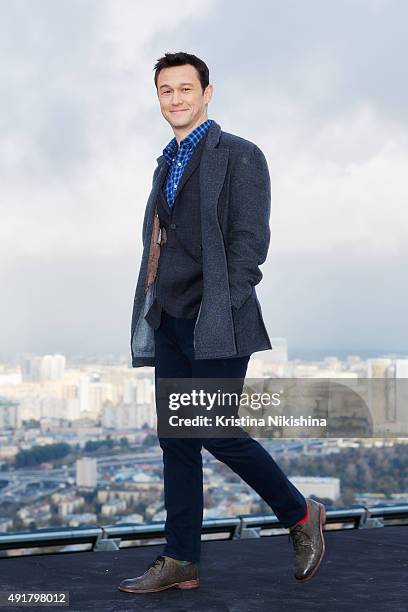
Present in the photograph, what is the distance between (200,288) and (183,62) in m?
0.60

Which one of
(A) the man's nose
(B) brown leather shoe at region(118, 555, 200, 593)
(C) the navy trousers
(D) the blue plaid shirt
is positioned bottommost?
(B) brown leather shoe at region(118, 555, 200, 593)

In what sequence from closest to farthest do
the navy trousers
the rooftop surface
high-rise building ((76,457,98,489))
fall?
the rooftop surface → the navy trousers → high-rise building ((76,457,98,489))

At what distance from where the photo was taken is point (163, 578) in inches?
101

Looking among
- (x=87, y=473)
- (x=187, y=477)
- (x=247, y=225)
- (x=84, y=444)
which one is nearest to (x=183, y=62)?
(x=247, y=225)

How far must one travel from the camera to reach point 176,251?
8.39 feet

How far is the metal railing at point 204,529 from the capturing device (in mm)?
3137

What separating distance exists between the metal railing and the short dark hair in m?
1.48

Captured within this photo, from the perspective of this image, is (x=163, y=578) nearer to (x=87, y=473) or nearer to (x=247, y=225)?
(x=247, y=225)

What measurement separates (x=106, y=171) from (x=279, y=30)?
13825mm

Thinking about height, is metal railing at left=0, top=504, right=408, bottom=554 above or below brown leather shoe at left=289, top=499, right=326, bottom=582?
below

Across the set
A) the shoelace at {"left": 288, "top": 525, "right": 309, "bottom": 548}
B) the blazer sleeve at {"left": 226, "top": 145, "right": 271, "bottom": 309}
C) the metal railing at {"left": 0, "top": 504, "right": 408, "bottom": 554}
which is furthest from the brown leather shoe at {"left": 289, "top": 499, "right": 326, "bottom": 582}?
the metal railing at {"left": 0, "top": 504, "right": 408, "bottom": 554}

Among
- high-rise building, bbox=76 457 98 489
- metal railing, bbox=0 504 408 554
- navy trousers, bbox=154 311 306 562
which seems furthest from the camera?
high-rise building, bbox=76 457 98 489

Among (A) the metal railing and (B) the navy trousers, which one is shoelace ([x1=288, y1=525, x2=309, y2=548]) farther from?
(A) the metal railing

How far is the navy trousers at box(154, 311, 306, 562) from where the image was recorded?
2.55 m
